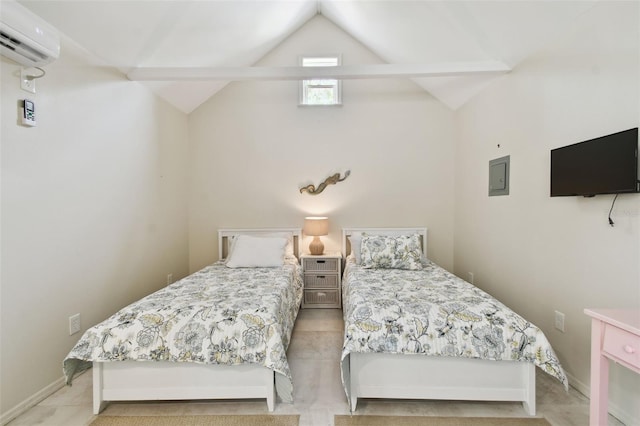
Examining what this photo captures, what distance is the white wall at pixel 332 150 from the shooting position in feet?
12.7

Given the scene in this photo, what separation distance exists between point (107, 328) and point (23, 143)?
48.8 inches

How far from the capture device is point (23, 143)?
1823mm

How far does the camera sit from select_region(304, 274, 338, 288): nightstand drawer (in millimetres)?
3531

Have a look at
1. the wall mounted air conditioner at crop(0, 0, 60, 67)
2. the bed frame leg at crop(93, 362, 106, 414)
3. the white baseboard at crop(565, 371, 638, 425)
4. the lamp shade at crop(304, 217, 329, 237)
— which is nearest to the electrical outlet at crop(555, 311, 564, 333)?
the white baseboard at crop(565, 371, 638, 425)

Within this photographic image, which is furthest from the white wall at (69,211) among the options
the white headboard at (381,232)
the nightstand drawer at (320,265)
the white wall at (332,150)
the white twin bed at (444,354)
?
the white headboard at (381,232)

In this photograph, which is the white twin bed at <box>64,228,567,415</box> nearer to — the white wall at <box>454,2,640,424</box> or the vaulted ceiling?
the white wall at <box>454,2,640,424</box>

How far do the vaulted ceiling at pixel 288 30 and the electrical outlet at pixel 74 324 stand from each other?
78.9 inches

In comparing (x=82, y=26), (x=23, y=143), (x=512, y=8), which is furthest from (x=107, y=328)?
(x=512, y=8)

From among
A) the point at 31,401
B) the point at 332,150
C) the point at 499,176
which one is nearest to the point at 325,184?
the point at 332,150

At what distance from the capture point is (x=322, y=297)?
3.52 metres

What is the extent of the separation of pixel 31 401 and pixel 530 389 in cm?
302

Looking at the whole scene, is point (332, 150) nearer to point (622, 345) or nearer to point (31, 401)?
point (622, 345)

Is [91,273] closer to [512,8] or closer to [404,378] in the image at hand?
[404,378]

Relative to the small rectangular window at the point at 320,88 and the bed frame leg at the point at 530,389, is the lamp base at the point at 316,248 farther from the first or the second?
the bed frame leg at the point at 530,389
